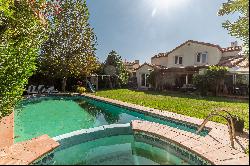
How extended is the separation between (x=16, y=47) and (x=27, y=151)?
11.4 feet

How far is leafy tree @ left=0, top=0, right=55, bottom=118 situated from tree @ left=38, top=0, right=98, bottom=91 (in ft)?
83.9

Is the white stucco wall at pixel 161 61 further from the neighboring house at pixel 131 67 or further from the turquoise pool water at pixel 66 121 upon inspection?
the turquoise pool water at pixel 66 121

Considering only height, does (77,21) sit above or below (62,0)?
below

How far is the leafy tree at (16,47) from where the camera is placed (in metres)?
8.46

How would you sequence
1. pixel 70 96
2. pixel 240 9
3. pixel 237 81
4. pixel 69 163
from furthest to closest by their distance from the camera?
pixel 70 96 → pixel 237 81 → pixel 240 9 → pixel 69 163

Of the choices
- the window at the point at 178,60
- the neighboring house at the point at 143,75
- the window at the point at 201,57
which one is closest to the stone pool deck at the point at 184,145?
the window at the point at 201,57

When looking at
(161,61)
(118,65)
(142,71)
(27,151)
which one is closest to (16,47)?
(27,151)

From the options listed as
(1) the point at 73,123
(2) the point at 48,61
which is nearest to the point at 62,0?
(2) the point at 48,61

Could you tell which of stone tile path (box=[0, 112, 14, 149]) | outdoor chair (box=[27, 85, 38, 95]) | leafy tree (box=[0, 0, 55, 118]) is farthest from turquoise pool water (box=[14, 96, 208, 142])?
outdoor chair (box=[27, 85, 38, 95])

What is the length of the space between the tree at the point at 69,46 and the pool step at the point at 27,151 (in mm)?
26743

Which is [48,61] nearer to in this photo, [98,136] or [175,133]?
[98,136]

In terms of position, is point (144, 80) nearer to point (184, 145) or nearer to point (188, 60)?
point (188, 60)

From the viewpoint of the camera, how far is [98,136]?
10.5 meters

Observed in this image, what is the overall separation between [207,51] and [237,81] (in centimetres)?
941
